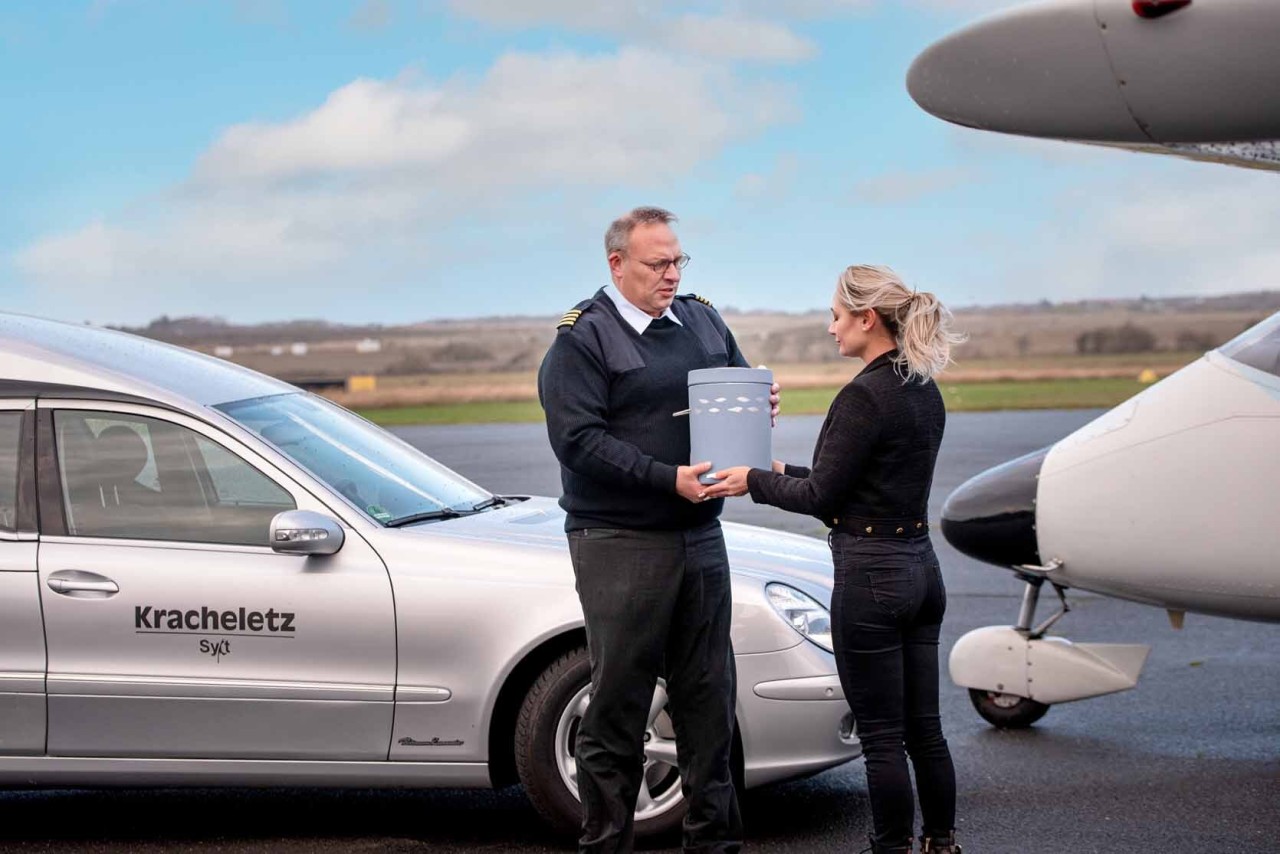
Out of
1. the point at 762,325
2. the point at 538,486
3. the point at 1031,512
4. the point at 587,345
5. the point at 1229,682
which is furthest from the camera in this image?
the point at 762,325

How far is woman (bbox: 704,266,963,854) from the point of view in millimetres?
4082

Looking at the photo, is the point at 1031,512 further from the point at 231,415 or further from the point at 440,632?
the point at 231,415

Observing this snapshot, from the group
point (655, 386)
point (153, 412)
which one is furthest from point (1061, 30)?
point (153, 412)

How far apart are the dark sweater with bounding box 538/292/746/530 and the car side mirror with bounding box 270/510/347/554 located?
1052mm

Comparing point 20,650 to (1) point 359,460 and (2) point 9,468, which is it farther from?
(1) point 359,460

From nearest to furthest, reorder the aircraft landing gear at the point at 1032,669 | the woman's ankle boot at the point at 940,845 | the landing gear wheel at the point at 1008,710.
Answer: the woman's ankle boot at the point at 940,845, the aircraft landing gear at the point at 1032,669, the landing gear wheel at the point at 1008,710

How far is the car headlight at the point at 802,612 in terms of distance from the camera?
5.09 metres

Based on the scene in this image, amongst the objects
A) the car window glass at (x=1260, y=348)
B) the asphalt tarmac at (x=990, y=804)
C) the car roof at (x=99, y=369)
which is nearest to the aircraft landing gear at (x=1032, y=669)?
the asphalt tarmac at (x=990, y=804)

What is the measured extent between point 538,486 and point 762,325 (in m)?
136

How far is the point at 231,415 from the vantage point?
17.4 ft

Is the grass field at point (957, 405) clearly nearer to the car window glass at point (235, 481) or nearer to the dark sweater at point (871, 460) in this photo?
the car window glass at point (235, 481)

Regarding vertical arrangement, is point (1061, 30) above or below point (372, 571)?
above

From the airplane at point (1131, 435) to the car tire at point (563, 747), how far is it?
2.13 meters

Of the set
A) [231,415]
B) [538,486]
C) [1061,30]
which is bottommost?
[538,486]
